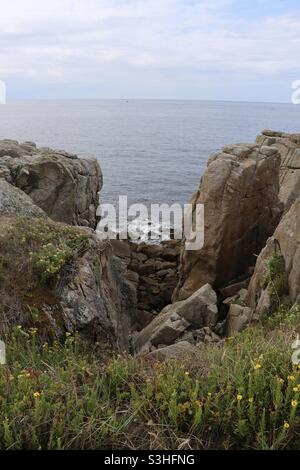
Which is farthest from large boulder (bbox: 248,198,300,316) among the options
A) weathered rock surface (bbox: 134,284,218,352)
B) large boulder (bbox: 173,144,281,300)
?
large boulder (bbox: 173,144,281,300)

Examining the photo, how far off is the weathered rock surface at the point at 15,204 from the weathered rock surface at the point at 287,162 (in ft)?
44.3

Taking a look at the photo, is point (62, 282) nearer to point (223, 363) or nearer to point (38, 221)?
point (38, 221)

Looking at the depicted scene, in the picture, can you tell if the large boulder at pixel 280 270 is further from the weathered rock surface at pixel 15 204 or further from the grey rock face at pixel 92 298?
the weathered rock surface at pixel 15 204

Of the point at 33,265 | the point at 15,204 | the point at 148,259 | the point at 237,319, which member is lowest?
the point at 148,259

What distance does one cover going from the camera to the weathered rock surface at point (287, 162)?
2552 centimetres

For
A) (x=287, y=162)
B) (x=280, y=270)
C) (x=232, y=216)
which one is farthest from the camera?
(x=287, y=162)

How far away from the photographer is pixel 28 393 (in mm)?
5727

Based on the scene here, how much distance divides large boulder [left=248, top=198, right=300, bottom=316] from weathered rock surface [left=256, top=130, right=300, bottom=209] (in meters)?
8.89

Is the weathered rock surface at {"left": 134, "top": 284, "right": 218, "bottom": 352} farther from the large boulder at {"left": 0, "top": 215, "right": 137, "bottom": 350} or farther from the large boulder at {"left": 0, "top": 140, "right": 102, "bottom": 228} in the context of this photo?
the large boulder at {"left": 0, "top": 140, "right": 102, "bottom": 228}

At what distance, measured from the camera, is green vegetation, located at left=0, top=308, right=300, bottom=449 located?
5.26 meters

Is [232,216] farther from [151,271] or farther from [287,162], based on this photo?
[287,162]

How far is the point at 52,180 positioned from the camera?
23016 millimetres

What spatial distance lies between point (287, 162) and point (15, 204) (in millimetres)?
17695

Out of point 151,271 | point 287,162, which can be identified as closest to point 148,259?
point 151,271
